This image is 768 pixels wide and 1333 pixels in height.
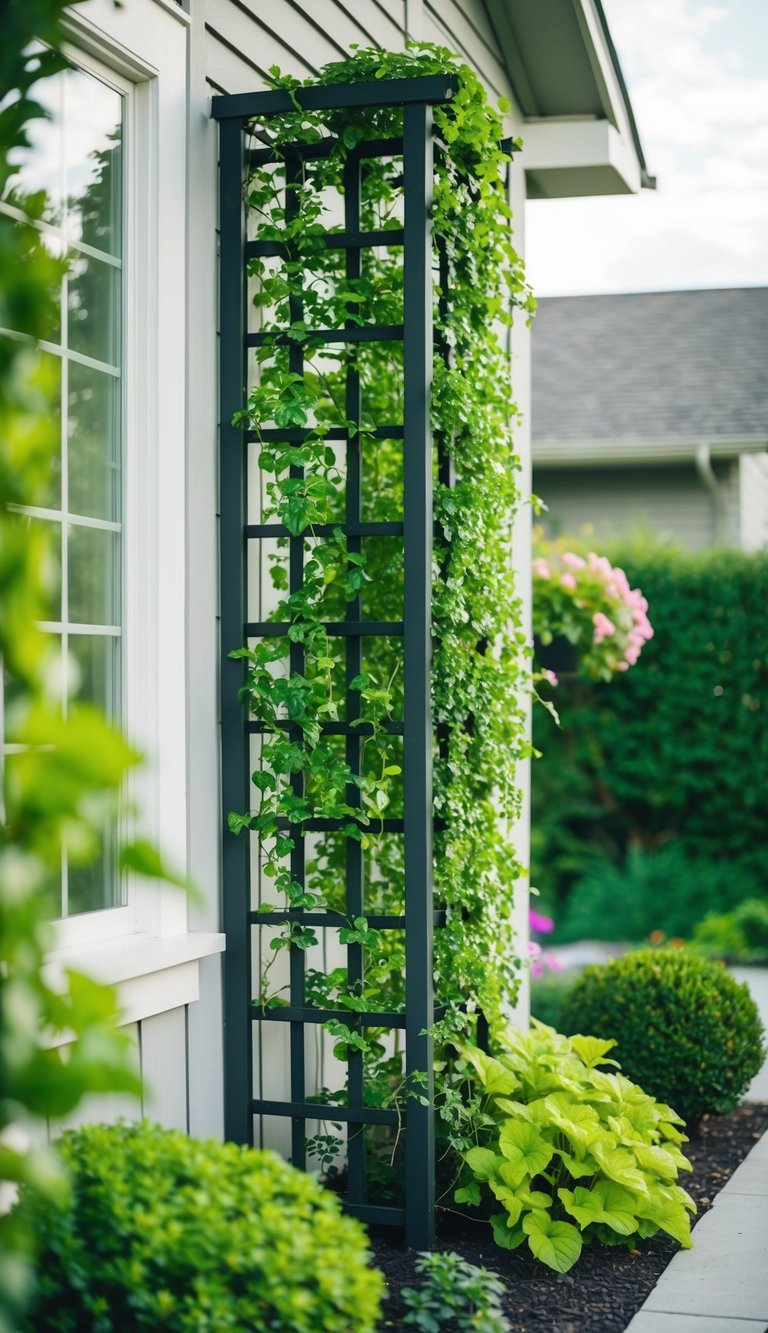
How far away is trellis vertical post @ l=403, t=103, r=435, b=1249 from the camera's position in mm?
3037

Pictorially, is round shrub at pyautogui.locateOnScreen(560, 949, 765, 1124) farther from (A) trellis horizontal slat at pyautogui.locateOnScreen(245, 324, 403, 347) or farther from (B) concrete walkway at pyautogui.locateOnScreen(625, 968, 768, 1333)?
(A) trellis horizontal slat at pyautogui.locateOnScreen(245, 324, 403, 347)

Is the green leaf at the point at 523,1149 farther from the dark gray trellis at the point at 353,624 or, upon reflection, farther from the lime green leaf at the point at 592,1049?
the lime green leaf at the point at 592,1049

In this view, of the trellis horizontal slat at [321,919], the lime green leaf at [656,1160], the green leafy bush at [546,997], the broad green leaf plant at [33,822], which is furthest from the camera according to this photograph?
the green leafy bush at [546,997]

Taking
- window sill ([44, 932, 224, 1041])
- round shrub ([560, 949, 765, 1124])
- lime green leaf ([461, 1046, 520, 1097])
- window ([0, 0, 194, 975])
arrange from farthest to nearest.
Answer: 1. round shrub ([560, 949, 765, 1124])
2. lime green leaf ([461, 1046, 520, 1097])
3. window ([0, 0, 194, 975])
4. window sill ([44, 932, 224, 1041])

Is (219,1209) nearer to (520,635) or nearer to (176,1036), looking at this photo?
(176,1036)

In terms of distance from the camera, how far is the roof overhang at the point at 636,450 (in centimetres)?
1069

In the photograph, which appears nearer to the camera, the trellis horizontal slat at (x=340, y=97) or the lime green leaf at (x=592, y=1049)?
the trellis horizontal slat at (x=340, y=97)

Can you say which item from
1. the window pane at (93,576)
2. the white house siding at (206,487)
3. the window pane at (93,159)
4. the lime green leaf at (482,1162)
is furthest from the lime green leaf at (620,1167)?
the window pane at (93,159)

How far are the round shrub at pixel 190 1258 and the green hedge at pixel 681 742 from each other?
6886 millimetres

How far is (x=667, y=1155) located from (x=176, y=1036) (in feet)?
4.17

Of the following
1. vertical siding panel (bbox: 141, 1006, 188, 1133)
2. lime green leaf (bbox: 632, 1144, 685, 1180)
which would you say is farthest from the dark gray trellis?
lime green leaf (bbox: 632, 1144, 685, 1180)

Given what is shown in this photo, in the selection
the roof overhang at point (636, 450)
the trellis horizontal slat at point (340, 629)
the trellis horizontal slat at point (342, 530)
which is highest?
the roof overhang at point (636, 450)

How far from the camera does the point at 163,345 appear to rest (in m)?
2.88

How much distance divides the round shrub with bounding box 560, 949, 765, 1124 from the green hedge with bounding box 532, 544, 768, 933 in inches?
158
